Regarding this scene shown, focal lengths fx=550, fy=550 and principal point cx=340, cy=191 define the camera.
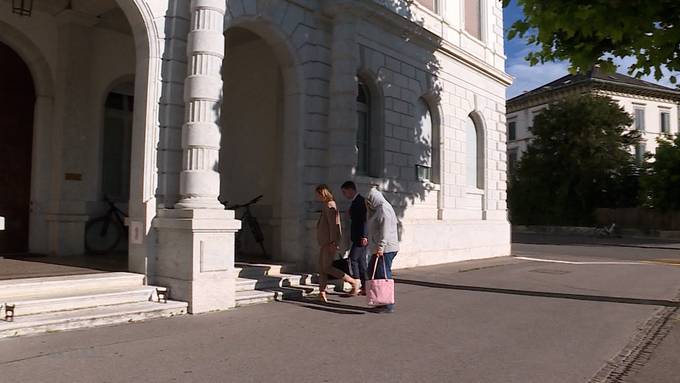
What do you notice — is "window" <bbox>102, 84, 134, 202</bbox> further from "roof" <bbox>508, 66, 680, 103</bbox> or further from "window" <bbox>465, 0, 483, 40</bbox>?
"roof" <bbox>508, 66, 680, 103</bbox>

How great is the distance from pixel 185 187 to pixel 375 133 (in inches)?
217

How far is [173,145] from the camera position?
8.13 metres

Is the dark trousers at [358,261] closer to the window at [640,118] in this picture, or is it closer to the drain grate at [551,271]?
the drain grate at [551,271]

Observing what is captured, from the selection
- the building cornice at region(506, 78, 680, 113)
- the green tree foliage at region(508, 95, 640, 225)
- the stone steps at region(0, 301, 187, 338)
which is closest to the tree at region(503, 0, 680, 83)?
the stone steps at region(0, 301, 187, 338)

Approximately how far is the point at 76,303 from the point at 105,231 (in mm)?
4834

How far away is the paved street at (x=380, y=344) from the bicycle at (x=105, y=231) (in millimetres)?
4936

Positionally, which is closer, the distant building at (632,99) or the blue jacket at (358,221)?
the blue jacket at (358,221)

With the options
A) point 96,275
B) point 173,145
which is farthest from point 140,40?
point 96,275

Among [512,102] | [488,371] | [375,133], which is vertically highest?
[512,102]

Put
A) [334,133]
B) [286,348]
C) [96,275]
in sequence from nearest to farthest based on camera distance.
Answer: [286,348], [96,275], [334,133]

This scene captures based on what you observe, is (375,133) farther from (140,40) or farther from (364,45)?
(140,40)

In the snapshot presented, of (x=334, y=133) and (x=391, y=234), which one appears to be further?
(x=334, y=133)

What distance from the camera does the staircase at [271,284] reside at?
8234 mm

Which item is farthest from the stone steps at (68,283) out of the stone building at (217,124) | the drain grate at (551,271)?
the drain grate at (551,271)
